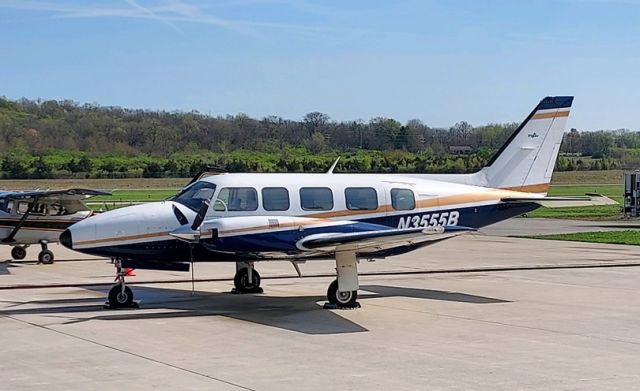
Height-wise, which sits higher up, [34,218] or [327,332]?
[34,218]

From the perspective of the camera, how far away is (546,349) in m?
12.8

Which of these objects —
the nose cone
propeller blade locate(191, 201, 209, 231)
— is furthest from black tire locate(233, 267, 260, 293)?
the nose cone

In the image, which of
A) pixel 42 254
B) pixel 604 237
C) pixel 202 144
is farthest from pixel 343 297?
pixel 202 144

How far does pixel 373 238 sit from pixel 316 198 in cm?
227

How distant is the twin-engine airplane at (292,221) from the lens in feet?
52.8

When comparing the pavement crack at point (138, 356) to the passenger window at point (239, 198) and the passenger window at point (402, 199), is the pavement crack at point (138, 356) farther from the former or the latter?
the passenger window at point (402, 199)

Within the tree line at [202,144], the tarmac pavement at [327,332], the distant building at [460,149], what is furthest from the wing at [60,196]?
the distant building at [460,149]

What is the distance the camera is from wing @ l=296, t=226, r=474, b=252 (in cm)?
1533

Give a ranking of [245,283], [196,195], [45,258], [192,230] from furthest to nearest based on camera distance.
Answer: [45,258] → [245,283] → [196,195] → [192,230]

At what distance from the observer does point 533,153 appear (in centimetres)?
2022

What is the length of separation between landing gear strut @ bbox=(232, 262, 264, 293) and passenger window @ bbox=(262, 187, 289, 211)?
241cm

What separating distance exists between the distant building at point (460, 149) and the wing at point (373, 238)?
60973 mm

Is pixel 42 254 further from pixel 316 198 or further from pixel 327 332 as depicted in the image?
pixel 327 332

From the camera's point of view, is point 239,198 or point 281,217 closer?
point 281,217
